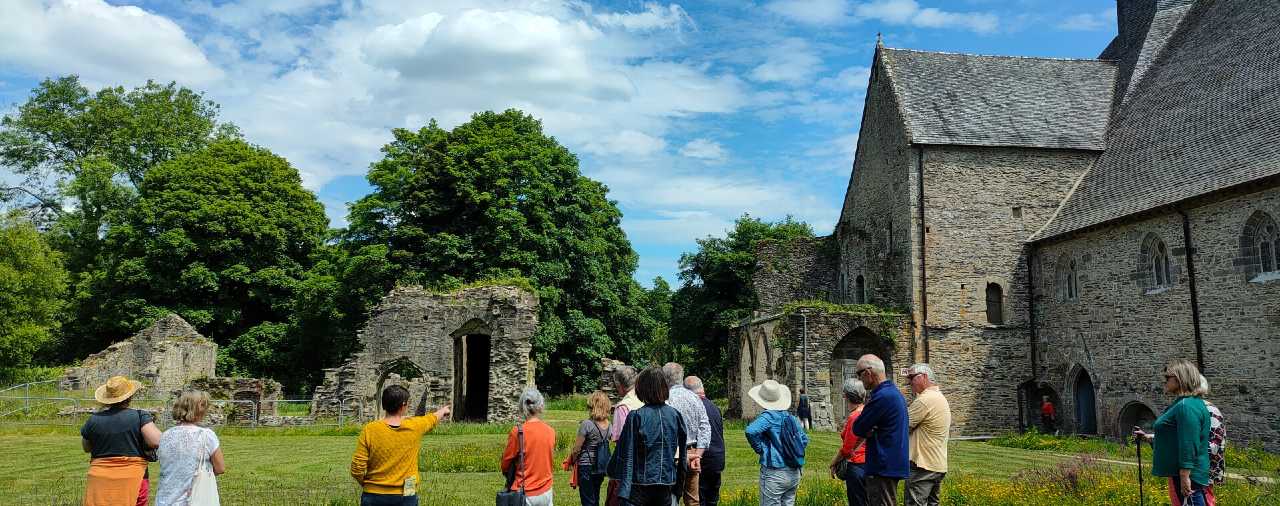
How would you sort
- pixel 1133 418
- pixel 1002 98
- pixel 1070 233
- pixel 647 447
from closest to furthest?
pixel 647 447
pixel 1133 418
pixel 1070 233
pixel 1002 98

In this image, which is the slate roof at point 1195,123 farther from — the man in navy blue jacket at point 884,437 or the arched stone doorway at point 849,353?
the man in navy blue jacket at point 884,437

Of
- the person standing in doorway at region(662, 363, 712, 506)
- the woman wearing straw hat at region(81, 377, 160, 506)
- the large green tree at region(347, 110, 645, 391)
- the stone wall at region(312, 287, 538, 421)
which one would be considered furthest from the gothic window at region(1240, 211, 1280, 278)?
the large green tree at region(347, 110, 645, 391)

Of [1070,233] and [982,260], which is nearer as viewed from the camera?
[1070,233]

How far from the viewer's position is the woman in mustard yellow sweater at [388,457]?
5.70 meters

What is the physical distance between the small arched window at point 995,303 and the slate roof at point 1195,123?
1.90m

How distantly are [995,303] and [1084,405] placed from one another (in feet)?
12.8

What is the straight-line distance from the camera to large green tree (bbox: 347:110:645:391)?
3155cm

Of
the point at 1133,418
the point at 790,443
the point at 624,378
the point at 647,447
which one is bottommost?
the point at 1133,418

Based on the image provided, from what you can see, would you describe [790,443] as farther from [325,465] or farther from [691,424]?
[325,465]

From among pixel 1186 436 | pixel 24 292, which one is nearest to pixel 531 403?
pixel 1186 436

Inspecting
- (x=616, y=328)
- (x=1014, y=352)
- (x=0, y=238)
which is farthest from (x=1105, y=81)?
(x=0, y=238)

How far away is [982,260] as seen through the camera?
25.8 metres

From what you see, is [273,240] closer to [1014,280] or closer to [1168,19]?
[1014,280]

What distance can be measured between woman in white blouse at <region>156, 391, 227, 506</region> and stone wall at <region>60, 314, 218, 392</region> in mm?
26576
